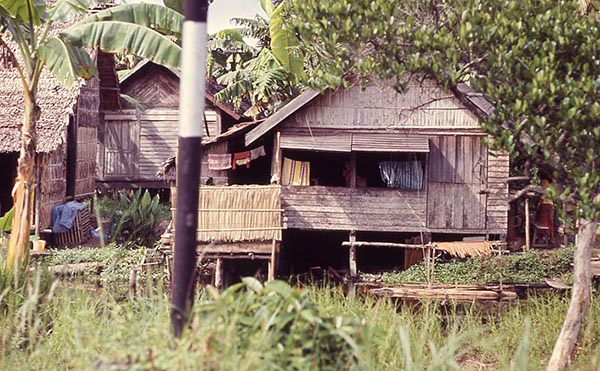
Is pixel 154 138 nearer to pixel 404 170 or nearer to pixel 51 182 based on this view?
pixel 51 182

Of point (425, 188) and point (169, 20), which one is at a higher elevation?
point (169, 20)

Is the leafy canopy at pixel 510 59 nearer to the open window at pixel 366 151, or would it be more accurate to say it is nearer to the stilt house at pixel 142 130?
the open window at pixel 366 151

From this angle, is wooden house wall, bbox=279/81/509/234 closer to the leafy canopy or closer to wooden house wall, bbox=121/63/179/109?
the leafy canopy

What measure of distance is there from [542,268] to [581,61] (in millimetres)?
9124

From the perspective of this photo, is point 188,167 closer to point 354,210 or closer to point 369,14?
point 369,14

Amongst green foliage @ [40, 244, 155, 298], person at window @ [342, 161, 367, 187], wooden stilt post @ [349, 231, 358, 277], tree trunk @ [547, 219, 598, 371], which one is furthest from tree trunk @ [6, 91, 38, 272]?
person at window @ [342, 161, 367, 187]

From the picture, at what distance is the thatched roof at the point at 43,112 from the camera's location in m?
12.9

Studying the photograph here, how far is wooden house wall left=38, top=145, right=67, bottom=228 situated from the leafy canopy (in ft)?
28.6

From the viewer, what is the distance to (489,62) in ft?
19.6

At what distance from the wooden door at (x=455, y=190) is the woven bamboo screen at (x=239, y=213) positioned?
11.8 feet

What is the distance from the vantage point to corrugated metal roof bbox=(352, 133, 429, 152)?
545 inches

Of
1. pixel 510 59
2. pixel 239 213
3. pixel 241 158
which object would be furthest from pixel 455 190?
pixel 510 59

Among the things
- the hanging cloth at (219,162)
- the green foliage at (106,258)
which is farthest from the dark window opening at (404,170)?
the green foliage at (106,258)

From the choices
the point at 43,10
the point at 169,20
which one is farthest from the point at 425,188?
the point at 43,10
